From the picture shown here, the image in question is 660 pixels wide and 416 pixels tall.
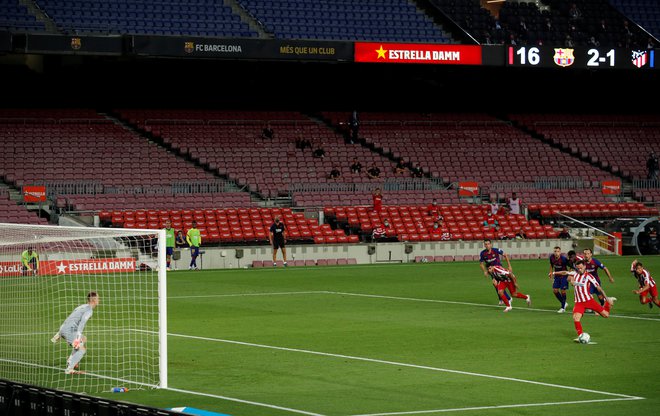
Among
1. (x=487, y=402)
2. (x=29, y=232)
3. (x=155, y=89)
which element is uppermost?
(x=155, y=89)

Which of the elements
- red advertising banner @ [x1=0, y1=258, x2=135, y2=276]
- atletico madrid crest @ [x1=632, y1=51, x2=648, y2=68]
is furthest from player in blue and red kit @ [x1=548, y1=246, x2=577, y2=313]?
atletico madrid crest @ [x1=632, y1=51, x2=648, y2=68]

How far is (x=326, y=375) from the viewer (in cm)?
1666

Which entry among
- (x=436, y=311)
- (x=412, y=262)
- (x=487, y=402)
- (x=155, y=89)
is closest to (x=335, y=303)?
(x=436, y=311)

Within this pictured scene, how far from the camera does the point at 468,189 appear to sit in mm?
51000

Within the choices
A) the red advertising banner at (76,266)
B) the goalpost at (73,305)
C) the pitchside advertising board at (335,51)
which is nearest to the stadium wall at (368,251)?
the pitchside advertising board at (335,51)

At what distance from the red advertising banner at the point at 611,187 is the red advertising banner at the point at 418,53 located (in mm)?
8612

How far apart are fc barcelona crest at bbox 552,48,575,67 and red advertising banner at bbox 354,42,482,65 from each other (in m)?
3.69

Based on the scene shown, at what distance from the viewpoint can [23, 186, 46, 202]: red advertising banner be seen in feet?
142

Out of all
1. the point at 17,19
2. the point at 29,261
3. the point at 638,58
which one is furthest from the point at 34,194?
the point at 638,58

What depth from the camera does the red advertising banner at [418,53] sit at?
4934 cm

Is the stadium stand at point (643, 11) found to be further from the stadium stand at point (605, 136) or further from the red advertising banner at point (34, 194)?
the red advertising banner at point (34, 194)

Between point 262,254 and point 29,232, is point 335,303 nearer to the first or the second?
point 29,232

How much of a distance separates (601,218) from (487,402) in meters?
37.3

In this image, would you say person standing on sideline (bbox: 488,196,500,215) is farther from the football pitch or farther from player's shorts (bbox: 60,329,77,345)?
player's shorts (bbox: 60,329,77,345)
